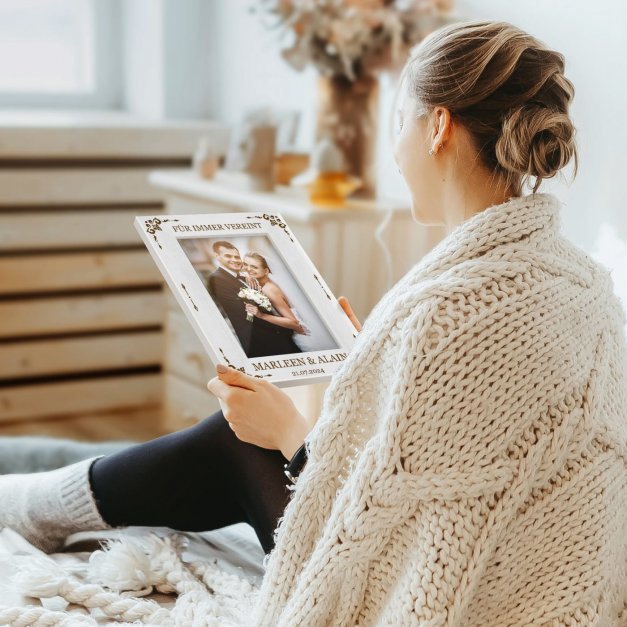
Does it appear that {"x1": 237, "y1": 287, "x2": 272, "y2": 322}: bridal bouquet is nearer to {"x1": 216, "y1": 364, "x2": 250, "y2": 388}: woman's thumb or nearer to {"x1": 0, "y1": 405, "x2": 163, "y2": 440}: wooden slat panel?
{"x1": 216, "y1": 364, "x2": 250, "y2": 388}: woman's thumb

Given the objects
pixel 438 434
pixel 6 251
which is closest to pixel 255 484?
pixel 438 434

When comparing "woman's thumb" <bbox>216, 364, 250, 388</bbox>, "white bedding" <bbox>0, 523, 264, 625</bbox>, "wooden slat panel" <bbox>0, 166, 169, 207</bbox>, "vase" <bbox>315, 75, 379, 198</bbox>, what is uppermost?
"vase" <bbox>315, 75, 379, 198</bbox>

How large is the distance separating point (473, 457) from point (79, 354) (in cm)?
235

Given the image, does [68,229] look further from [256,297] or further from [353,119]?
[256,297]

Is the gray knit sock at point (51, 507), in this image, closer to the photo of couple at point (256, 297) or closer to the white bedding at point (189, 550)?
the white bedding at point (189, 550)

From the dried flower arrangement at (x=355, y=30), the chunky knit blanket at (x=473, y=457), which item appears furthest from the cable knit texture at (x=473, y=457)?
the dried flower arrangement at (x=355, y=30)

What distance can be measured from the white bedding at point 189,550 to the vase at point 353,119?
1.05 meters

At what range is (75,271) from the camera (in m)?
2.98

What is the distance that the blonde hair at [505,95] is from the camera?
3.16 ft

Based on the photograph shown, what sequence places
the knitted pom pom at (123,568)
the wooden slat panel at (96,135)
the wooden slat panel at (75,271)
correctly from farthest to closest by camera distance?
the wooden slat panel at (75,271)
the wooden slat panel at (96,135)
the knitted pom pom at (123,568)

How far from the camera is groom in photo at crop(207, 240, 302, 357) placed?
1.11 m

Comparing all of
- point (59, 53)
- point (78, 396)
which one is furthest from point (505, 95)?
point (59, 53)

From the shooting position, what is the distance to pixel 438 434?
2.87ft

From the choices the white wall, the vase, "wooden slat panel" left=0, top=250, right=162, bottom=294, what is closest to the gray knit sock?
the white wall
